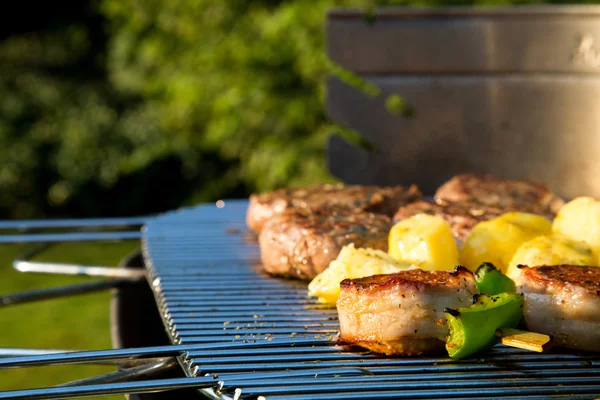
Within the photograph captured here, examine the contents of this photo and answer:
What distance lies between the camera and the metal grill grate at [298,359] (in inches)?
73.6

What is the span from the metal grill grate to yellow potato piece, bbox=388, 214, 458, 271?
0.32 meters

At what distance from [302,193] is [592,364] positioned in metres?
1.87

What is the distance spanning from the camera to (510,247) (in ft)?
8.86

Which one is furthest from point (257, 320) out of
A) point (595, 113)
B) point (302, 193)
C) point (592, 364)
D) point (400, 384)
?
point (595, 113)

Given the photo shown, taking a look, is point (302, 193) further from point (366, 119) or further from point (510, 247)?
point (366, 119)

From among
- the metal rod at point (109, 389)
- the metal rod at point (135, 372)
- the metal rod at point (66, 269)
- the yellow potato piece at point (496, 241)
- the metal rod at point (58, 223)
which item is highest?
the metal rod at point (58, 223)

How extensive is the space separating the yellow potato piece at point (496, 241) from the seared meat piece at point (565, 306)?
0.43 metres

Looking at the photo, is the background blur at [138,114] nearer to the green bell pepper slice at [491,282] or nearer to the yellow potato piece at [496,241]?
the yellow potato piece at [496,241]

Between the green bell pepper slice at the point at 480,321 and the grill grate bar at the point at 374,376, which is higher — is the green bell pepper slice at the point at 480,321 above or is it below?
above

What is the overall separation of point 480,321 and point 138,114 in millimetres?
9469

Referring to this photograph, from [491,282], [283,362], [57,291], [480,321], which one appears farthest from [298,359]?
[57,291]

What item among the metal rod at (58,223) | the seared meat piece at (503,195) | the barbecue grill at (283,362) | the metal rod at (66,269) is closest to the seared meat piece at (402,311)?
the barbecue grill at (283,362)

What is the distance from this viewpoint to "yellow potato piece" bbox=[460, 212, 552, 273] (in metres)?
2.70

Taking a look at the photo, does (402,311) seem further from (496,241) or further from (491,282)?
(496,241)
